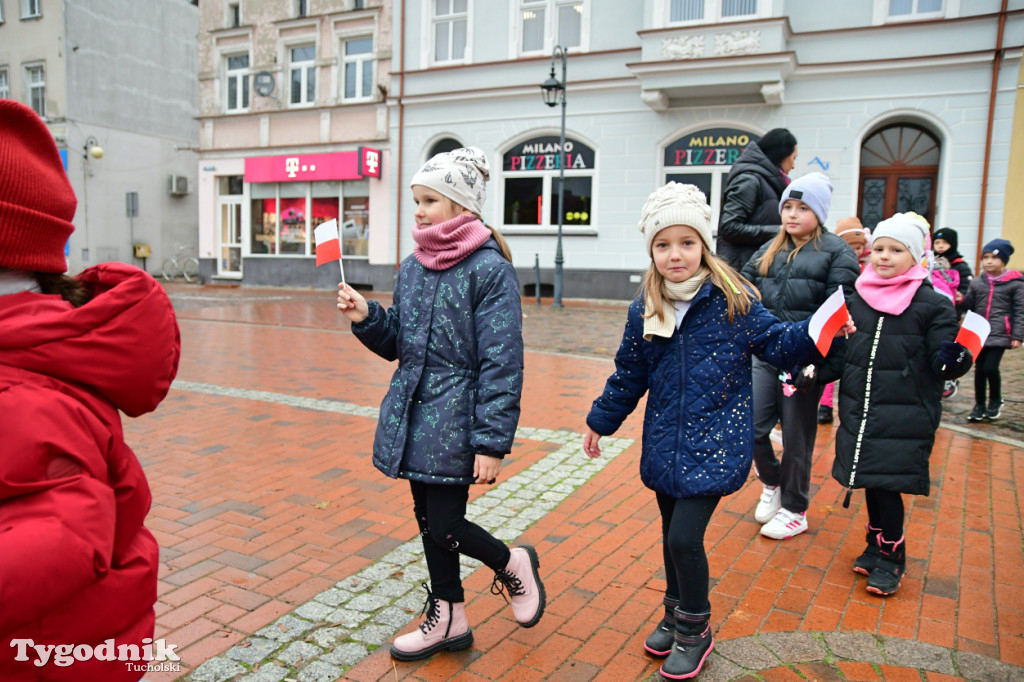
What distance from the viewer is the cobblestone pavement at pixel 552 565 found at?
2.72m

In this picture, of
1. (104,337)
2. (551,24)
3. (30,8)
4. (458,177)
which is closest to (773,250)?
(458,177)

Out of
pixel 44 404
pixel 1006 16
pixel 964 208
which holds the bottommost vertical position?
pixel 44 404

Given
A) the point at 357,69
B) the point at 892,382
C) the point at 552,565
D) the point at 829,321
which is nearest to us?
the point at 829,321

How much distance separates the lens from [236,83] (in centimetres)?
2309

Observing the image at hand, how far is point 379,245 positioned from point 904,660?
19.0 metres

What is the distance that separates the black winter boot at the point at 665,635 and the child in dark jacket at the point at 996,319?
503 cm

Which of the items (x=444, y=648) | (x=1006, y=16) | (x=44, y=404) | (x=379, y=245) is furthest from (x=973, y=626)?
(x=379, y=245)

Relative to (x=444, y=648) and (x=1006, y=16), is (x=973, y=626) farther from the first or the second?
(x=1006, y=16)

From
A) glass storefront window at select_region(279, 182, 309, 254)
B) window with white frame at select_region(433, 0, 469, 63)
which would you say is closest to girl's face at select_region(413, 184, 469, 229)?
window with white frame at select_region(433, 0, 469, 63)

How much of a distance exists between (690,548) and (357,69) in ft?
68.3

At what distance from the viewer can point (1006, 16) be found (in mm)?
13742

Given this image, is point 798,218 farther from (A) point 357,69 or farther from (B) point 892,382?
(A) point 357,69

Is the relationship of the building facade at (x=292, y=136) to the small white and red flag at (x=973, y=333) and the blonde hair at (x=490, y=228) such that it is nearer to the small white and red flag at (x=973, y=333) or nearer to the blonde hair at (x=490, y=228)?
the blonde hair at (x=490, y=228)

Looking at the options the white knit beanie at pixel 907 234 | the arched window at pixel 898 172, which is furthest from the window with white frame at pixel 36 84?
the white knit beanie at pixel 907 234
